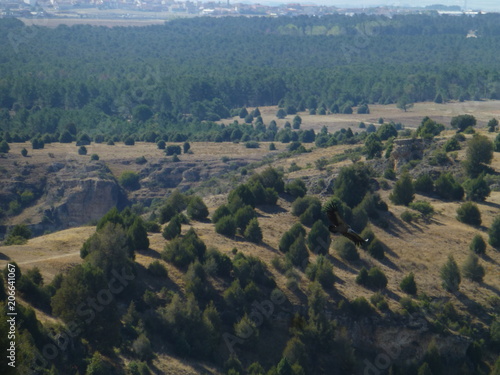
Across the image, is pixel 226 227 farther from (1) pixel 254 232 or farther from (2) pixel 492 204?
(2) pixel 492 204

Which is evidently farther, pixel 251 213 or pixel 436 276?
pixel 251 213

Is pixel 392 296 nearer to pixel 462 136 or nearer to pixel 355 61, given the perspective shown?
pixel 462 136

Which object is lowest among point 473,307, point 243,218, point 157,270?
point 473,307

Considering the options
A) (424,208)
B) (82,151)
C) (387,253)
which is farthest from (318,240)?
(82,151)

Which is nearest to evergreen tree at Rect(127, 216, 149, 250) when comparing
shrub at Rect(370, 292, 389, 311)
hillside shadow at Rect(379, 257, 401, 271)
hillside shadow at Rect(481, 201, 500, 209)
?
shrub at Rect(370, 292, 389, 311)

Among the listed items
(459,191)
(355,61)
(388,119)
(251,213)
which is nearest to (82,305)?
(251,213)

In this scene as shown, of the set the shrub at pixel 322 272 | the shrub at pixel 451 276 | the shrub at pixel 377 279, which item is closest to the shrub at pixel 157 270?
the shrub at pixel 322 272
